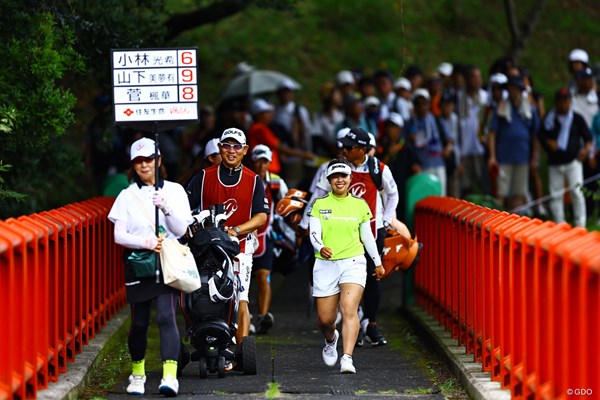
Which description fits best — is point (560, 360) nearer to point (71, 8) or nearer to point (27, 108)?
point (27, 108)

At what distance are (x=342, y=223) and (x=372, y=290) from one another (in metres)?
1.84

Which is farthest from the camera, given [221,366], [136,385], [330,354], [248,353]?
[330,354]

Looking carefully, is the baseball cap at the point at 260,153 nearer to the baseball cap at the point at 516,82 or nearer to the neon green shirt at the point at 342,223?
the neon green shirt at the point at 342,223

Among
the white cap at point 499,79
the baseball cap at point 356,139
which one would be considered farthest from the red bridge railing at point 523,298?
the white cap at point 499,79

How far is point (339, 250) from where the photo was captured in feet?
34.4

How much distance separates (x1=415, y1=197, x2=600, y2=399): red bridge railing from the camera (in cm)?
679

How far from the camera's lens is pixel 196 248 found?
32.6 ft

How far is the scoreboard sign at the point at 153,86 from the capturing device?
10273mm

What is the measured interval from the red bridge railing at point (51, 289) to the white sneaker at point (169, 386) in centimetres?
72

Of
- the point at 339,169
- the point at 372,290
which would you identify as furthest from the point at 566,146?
the point at 339,169

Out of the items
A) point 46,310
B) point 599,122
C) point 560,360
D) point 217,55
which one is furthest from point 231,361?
point 217,55

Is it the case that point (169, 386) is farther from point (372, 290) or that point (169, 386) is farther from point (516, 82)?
point (516, 82)

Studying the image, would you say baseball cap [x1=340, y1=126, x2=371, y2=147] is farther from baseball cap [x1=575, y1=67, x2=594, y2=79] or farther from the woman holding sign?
baseball cap [x1=575, y1=67, x2=594, y2=79]

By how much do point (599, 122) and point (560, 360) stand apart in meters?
11.6
